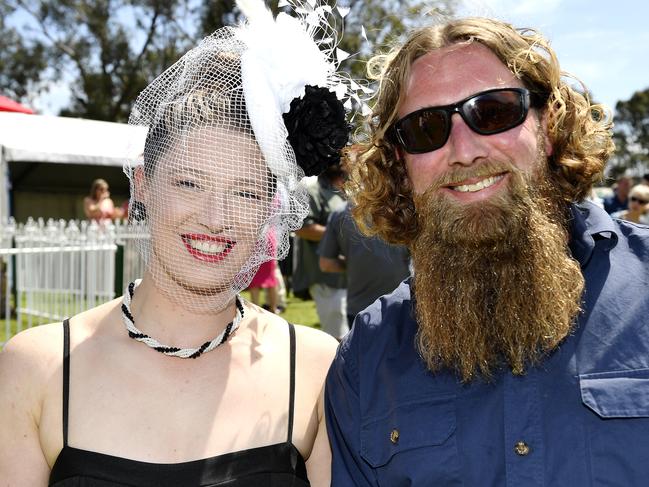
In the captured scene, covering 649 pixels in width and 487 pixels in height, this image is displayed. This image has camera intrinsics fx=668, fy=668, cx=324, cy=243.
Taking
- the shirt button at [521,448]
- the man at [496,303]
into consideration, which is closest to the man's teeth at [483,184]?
the man at [496,303]

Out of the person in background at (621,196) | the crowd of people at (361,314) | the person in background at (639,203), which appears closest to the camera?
the crowd of people at (361,314)

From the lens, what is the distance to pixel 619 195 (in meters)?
12.8

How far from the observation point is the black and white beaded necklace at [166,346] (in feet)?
6.78

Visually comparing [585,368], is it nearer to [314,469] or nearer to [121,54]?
[314,469]

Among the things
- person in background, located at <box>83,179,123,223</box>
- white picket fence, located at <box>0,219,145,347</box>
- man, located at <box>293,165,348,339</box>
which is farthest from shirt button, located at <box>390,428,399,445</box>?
person in background, located at <box>83,179,123,223</box>

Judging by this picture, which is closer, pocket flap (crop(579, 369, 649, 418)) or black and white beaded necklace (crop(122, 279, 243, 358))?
pocket flap (crop(579, 369, 649, 418))

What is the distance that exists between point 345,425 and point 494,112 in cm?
104

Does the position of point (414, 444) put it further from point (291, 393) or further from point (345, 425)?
point (291, 393)

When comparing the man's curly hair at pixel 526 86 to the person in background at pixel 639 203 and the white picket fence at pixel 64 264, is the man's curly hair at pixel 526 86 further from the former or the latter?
the person in background at pixel 639 203

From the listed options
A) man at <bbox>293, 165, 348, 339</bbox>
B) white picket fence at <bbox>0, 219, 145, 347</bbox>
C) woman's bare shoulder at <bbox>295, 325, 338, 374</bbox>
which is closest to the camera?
woman's bare shoulder at <bbox>295, 325, 338, 374</bbox>

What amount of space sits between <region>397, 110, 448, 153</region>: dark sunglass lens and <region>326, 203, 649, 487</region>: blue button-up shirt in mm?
478

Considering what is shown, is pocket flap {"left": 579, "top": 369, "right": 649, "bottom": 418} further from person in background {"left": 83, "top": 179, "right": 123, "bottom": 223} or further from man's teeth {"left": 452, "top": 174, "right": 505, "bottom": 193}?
person in background {"left": 83, "top": 179, "right": 123, "bottom": 223}

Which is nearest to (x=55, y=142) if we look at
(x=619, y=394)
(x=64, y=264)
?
(x=64, y=264)

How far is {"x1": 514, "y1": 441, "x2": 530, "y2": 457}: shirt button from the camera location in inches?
66.1
